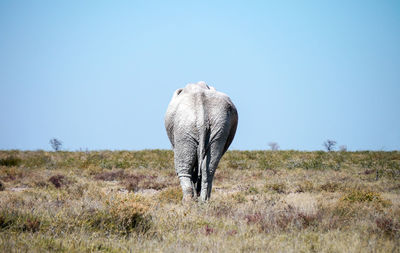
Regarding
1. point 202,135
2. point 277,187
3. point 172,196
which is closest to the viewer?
point 202,135

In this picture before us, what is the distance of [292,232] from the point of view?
539 cm

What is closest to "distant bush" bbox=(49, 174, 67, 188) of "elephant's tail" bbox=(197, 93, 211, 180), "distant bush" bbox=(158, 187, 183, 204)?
"distant bush" bbox=(158, 187, 183, 204)

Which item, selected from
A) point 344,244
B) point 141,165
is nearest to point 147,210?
point 344,244

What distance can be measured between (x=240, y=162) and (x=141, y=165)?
15.6 ft

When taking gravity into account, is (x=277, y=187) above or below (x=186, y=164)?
below

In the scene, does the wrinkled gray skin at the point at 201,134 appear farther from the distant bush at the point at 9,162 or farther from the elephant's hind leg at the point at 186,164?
the distant bush at the point at 9,162

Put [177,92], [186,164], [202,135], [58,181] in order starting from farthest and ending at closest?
[58,181] → [177,92] → [186,164] → [202,135]

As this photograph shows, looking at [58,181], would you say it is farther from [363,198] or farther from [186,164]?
[363,198]

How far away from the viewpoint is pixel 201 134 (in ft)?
23.8

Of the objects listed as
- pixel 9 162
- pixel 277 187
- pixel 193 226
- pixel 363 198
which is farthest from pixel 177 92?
pixel 9 162

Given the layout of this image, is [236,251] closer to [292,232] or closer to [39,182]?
[292,232]

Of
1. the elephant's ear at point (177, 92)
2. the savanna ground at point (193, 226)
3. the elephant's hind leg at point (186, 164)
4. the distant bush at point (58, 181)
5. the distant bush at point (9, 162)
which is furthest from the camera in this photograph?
the distant bush at point (9, 162)

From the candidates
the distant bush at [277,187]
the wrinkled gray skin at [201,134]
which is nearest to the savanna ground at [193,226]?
the wrinkled gray skin at [201,134]

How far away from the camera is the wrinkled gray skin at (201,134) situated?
7.35 m
